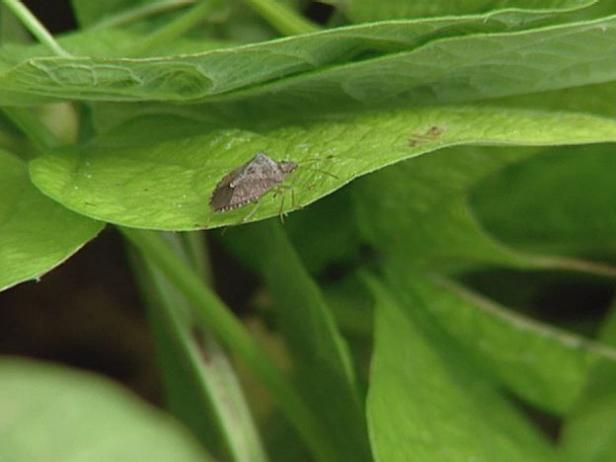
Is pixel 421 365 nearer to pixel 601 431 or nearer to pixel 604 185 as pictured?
pixel 601 431

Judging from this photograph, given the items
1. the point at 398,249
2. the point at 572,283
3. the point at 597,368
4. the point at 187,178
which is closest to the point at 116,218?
the point at 187,178

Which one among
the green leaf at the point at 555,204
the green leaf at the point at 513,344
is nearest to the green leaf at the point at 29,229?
the green leaf at the point at 513,344

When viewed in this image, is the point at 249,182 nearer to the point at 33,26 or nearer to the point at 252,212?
the point at 252,212

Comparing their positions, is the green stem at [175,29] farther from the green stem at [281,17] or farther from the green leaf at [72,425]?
the green leaf at [72,425]

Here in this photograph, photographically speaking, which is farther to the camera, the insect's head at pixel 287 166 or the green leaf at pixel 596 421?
the green leaf at pixel 596 421

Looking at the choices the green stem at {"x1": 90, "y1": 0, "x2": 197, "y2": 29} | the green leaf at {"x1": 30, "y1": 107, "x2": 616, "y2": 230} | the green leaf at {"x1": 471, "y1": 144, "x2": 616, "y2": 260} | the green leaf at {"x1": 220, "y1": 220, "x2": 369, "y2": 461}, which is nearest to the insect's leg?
the green leaf at {"x1": 30, "y1": 107, "x2": 616, "y2": 230}
